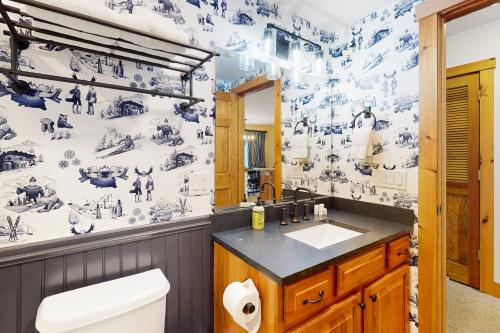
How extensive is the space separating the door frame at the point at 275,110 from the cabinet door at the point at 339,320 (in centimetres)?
77

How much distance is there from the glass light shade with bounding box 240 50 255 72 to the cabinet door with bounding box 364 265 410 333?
4.63ft

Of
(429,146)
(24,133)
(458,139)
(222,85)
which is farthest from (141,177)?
(458,139)

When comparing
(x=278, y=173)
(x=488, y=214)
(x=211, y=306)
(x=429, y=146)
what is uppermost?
(x=429, y=146)

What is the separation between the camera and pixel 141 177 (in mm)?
1182

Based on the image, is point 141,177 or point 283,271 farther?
point 141,177

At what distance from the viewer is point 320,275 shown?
105 cm

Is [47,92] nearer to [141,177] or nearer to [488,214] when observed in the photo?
[141,177]

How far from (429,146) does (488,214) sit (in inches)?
58.4

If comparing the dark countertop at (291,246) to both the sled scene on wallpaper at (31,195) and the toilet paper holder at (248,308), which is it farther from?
the sled scene on wallpaper at (31,195)

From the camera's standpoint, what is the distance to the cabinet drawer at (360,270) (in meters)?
1.13

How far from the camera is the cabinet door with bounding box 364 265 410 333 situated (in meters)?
1.28

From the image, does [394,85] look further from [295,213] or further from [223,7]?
[223,7]

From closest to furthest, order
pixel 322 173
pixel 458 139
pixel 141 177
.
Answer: pixel 141 177
pixel 322 173
pixel 458 139

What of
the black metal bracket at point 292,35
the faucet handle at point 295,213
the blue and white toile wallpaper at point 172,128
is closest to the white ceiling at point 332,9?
the blue and white toile wallpaper at point 172,128
